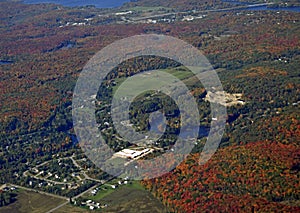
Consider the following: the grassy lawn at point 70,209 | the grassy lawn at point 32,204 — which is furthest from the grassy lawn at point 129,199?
the grassy lawn at point 32,204

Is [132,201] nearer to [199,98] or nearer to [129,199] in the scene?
[129,199]

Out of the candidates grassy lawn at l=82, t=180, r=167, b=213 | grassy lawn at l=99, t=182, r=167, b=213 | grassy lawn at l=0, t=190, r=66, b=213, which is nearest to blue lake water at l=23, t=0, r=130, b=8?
grassy lawn at l=0, t=190, r=66, b=213

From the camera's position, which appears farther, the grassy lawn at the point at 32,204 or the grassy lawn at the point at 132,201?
the grassy lawn at the point at 32,204

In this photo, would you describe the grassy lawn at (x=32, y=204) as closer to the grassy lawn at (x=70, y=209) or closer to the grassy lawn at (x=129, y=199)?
the grassy lawn at (x=70, y=209)

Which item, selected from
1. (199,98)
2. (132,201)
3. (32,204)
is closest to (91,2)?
(199,98)

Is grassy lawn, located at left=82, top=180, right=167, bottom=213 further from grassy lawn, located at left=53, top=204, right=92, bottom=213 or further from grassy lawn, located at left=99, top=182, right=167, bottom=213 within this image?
grassy lawn, located at left=53, top=204, right=92, bottom=213

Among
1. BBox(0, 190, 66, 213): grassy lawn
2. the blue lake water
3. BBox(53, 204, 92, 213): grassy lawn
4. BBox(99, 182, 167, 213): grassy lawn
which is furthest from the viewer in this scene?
the blue lake water

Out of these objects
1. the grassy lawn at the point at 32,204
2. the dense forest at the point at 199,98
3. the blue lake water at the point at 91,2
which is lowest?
the grassy lawn at the point at 32,204

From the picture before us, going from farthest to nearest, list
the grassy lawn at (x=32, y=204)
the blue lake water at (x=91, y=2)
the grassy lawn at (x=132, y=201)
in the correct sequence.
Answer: the blue lake water at (x=91, y=2) → the grassy lawn at (x=32, y=204) → the grassy lawn at (x=132, y=201)

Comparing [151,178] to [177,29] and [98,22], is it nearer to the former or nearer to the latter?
[177,29]
